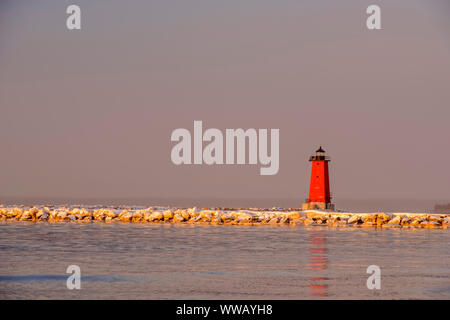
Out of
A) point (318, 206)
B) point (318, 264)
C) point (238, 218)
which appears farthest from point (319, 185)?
point (318, 264)

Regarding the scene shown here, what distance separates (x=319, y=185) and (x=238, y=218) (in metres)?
12.4

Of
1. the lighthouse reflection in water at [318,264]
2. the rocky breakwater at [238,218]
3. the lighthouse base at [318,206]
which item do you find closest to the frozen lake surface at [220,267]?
the lighthouse reflection in water at [318,264]

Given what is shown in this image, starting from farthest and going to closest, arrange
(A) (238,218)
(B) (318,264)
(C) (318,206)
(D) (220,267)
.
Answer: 1. (C) (318,206)
2. (A) (238,218)
3. (B) (318,264)
4. (D) (220,267)

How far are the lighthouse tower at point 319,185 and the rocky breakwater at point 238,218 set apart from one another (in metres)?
7.94

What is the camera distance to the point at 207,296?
1109cm

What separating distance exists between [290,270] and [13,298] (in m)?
6.07

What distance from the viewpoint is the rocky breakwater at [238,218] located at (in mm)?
35844

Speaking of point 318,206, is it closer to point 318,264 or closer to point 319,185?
point 319,185

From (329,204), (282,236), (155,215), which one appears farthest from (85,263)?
(329,204)

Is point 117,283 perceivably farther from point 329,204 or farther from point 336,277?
point 329,204

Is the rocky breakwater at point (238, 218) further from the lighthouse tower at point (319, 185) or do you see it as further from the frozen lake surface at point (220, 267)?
the frozen lake surface at point (220, 267)

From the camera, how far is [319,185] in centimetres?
4766

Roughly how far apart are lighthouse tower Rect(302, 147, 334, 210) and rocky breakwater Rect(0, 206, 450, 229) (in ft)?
26.0

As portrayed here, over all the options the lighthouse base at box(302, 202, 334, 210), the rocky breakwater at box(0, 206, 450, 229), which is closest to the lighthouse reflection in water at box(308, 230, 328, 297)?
the rocky breakwater at box(0, 206, 450, 229)
